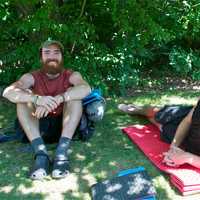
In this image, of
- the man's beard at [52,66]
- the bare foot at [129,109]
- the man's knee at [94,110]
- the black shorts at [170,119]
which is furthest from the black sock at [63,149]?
the bare foot at [129,109]

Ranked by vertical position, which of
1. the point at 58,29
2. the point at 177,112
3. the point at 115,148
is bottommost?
the point at 115,148

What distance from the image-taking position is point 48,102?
4719mm

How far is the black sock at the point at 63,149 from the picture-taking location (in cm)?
454

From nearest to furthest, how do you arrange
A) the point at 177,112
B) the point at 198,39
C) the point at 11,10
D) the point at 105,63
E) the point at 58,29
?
the point at 177,112 → the point at 58,29 → the point at 11,10 → the point at 105,63 → the point at 198,39

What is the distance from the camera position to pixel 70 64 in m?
Result: 6.55

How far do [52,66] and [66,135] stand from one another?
2.76 feet

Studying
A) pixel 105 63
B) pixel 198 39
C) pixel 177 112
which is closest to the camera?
pixel 177 112

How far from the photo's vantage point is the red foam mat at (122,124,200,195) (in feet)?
13.6

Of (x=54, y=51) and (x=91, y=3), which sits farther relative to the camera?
(x=91, y=3)

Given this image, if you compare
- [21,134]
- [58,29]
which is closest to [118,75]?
[58,29]

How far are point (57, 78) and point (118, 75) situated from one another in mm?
1999

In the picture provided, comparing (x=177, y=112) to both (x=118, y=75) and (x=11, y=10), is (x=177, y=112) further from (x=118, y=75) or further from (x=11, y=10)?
(x=11, y=10)

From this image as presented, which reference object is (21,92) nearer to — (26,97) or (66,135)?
(26,97)

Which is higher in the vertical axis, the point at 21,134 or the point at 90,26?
the point at 90,26
